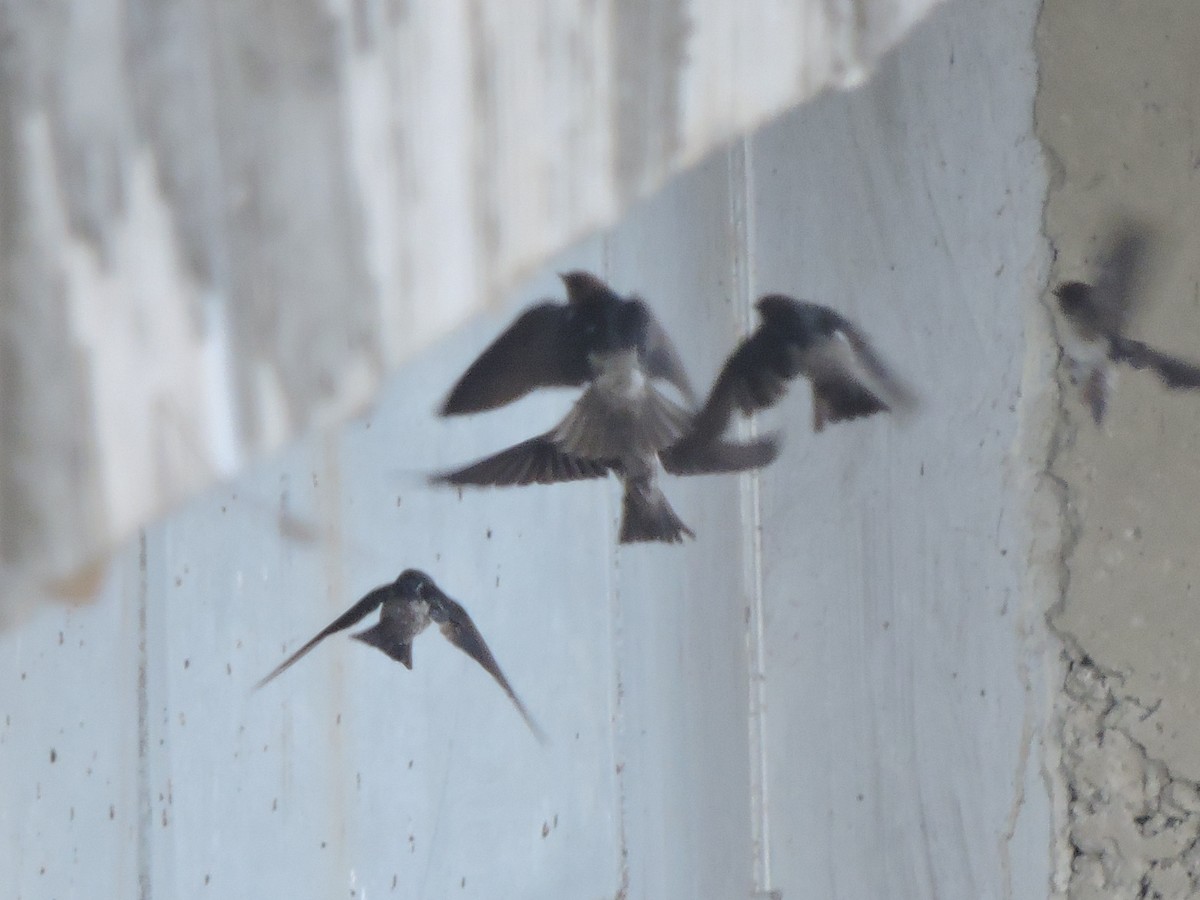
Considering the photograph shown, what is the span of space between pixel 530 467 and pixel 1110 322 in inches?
33.8

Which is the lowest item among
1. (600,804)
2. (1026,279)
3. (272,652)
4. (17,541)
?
(600,804)

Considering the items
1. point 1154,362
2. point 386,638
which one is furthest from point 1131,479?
point 386,638

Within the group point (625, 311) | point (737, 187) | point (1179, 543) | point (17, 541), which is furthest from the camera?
point (737, 187)

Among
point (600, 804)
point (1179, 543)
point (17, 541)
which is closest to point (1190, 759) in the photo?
point (1179, 543)

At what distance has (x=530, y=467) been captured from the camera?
1345mm

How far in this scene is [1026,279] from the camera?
6.35 ft

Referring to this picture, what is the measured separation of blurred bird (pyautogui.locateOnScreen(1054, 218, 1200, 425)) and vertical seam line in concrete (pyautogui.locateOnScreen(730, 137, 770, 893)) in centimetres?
53

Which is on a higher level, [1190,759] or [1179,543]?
[1179,543]

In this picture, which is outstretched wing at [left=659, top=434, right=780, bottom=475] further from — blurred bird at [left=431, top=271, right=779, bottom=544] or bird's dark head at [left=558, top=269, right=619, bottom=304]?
bird's dark head at [left=558, top=269, right=619, bottom=304]

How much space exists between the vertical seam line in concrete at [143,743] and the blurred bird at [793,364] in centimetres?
52

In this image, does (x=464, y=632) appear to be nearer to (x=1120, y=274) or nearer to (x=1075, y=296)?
(x=1075, y=296)

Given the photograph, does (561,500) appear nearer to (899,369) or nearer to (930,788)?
(899,369)

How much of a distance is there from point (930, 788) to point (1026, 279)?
76 centimetres

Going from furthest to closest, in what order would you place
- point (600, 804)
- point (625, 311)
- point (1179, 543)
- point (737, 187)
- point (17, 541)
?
point (737, 187) → point (600, 804) → point (1179, 543) → point (625, 311) → point (17, 541)
